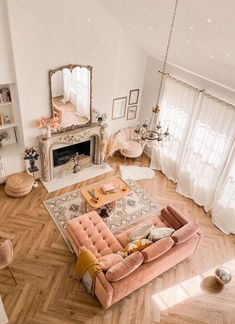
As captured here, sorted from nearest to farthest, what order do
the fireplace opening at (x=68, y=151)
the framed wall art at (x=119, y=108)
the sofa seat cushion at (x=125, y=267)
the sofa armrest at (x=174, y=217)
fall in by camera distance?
the sofa seat cushion at (x=125, y=267) → the sofa armrest at (x=174, y=217) → the fireplace opening at (x=68, y=151) → the framed wall art at (x=119, y=108)

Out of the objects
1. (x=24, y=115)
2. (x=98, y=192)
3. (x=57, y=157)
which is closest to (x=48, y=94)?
(x=24, y=115)

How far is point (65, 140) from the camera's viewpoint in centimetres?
682

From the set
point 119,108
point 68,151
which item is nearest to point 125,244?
point 68,151

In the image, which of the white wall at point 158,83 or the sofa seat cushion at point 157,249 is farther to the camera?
the white wall at point 158,83

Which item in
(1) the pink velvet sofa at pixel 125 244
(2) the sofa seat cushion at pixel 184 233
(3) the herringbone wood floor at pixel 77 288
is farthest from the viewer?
(2) the sofa seat cushion at pixel 184 233

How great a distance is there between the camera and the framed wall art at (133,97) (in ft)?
25.7

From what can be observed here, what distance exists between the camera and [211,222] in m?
6.57

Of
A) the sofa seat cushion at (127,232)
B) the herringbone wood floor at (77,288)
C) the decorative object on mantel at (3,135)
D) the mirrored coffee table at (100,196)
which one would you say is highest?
the decorative object on mantel at (3,135)

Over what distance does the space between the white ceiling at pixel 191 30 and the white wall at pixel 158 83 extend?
0.24m

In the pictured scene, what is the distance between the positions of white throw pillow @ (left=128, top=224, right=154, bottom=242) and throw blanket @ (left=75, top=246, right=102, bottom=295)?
87 centimetres

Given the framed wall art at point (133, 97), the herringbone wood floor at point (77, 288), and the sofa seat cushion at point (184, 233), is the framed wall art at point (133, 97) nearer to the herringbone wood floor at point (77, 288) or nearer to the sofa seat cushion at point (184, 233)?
the herringbone wood floor at point (77, 288)

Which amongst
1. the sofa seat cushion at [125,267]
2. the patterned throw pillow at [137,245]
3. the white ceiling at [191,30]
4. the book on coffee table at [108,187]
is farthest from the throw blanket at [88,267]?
the white ceiling at [191,30]

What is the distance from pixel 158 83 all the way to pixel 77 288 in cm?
530

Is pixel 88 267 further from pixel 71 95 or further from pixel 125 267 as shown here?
pixel 71 95
